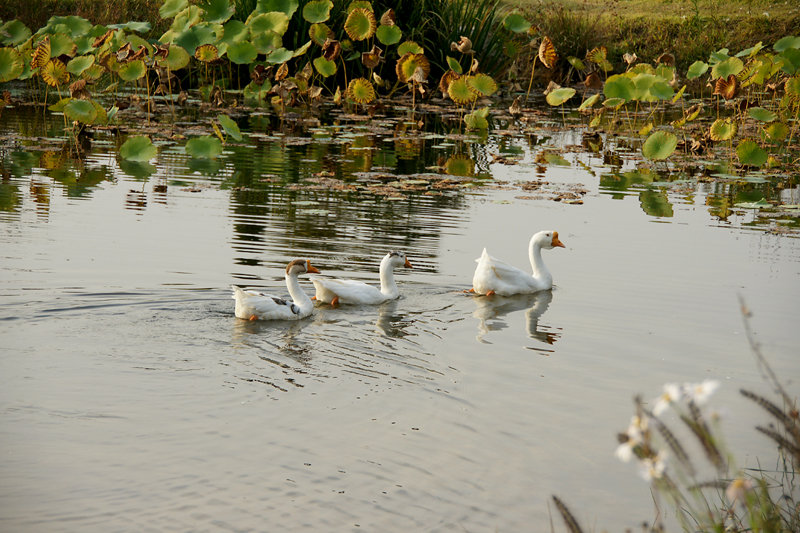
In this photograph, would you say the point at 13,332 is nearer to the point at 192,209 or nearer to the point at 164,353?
the point at 164,353

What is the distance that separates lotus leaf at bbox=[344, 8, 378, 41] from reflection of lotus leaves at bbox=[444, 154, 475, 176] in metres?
4.38

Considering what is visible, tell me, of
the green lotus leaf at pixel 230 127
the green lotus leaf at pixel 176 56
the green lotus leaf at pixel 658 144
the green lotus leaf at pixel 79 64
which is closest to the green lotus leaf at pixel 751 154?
the green lotus leaf at pixel 658 144

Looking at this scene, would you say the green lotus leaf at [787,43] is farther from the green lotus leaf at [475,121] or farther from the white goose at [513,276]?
the white goose at [513,276]

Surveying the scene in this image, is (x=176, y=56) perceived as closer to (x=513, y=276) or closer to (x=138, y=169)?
(x=138, y=169)

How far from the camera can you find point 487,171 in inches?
535

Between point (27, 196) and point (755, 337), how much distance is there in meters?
8.31

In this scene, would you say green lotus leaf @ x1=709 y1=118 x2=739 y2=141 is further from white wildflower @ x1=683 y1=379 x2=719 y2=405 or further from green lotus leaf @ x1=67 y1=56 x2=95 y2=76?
white wildflower @ x1=683 y1=379 x2=719 y2=405

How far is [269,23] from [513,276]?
11.2m

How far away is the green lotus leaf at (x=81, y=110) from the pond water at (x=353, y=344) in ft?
3.53

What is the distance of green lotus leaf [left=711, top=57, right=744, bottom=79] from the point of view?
610 inches

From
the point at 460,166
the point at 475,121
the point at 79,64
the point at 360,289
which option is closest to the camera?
the point at 360,289

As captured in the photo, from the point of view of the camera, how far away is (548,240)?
8844 millimetres

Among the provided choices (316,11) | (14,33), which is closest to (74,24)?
(14,33)

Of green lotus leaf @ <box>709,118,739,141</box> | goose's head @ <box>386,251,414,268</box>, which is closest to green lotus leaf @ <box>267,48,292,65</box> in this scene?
green lotus leaf @ <box>709,118,739,141</box>
